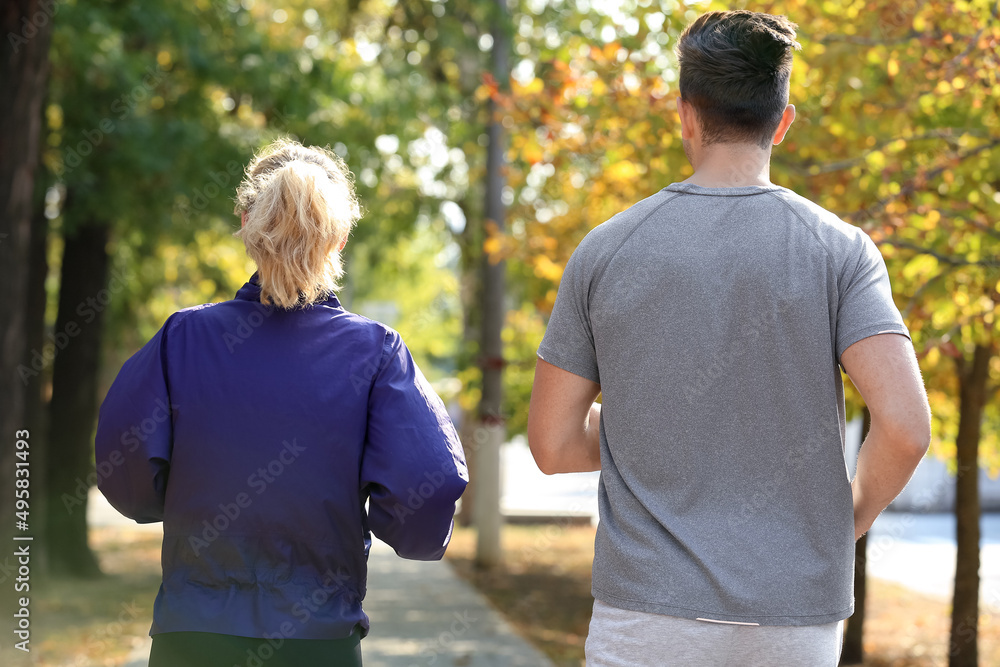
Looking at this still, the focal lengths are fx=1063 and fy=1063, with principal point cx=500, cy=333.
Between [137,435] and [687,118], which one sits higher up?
[687,118]

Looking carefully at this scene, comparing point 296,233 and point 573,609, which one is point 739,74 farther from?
point 573,609

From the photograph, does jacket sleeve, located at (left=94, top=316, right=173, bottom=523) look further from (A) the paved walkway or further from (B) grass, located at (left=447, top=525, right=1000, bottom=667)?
(B) grass, located at (left=447, top=525, right=1000, bottom=667)

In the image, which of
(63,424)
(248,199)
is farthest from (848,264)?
(63,424)

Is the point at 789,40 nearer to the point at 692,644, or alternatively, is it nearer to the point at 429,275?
the point at 692,644

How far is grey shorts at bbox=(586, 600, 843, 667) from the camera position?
1857 millimetres

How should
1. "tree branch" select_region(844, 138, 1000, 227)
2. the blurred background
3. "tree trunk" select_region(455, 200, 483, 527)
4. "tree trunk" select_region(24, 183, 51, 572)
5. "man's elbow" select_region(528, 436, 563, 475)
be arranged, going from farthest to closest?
"tree trunk" select_region(455, 200, 483, 527)
"tree trunk" select_region(24, 183, 51, 572)
the blurred background
"tree branch" select_region(844, 138, 1000, 227)
"man's elbow" select_region(528, 436, 563, 475)

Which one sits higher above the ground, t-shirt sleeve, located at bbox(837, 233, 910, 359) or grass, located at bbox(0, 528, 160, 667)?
t-shirt sleeve, located at bbox(837, 233, 910, 359)

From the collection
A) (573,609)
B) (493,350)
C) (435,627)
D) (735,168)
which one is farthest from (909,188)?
(493,350)

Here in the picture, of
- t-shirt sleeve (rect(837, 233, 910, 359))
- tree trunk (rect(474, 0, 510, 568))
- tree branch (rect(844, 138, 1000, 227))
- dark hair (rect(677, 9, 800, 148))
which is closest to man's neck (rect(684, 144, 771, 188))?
dark hair (rect(677, 9, 800, 148))

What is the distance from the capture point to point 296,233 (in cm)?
235

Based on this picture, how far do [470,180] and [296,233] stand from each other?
1319 cm

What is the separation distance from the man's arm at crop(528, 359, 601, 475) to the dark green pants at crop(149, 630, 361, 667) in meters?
0.63

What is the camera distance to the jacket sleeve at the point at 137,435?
2240mm

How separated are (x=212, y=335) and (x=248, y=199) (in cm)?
34
